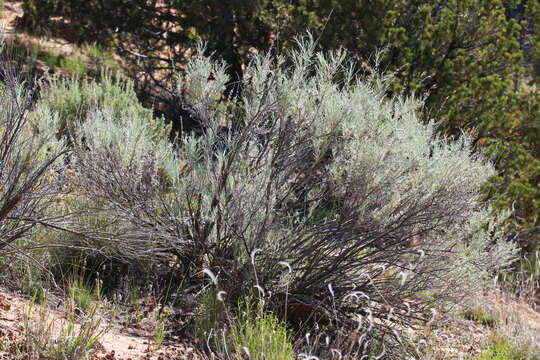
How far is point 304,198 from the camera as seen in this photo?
13.0 feet

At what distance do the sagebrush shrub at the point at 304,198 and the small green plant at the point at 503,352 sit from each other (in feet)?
1.73

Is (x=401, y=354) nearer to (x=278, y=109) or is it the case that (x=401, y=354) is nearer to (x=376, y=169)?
(x=376, y=169)

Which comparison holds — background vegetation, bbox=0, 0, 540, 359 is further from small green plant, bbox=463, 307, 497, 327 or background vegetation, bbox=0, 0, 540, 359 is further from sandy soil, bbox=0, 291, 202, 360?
small green plant, bbox=463, 307, 497, 327

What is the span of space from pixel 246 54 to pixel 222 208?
5.18 metres

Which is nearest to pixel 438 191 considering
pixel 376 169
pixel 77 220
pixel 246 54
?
pixel 376 169

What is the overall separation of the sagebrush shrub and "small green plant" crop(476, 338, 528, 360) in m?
0.53

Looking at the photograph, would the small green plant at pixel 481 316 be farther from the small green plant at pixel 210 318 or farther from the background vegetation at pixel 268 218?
the small green plant at pixel 210 318

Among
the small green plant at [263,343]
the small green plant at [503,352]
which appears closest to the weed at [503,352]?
the small green plant at [503,352]

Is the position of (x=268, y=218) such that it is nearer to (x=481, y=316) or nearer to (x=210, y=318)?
→ (x=210, y=318)

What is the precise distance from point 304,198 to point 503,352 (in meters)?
1.94

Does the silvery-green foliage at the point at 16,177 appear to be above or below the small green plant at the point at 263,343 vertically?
above

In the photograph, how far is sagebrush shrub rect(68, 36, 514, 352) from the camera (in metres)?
3.54

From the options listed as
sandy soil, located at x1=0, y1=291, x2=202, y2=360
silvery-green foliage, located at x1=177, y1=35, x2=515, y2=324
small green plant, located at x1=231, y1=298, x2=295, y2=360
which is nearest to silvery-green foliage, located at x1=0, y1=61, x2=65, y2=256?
sandy soil, located at x1=0, y1=291, x2=202, y2=360

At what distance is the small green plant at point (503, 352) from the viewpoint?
13.2ft
